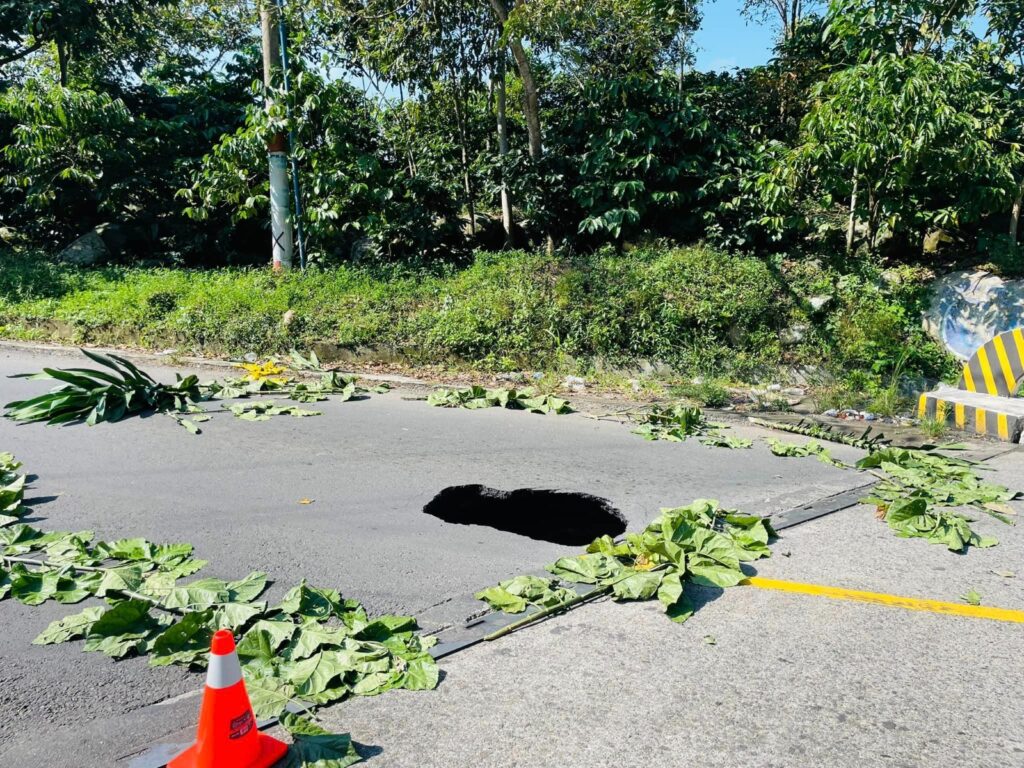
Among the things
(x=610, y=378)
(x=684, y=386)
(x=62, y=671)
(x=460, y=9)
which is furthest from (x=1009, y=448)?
(x=460, y=9)

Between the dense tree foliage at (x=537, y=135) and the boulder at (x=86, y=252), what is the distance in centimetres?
50

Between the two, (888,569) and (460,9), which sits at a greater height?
(460,9)

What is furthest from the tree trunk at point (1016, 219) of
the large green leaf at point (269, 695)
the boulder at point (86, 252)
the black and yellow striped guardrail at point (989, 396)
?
the boulder at point (86, 252)

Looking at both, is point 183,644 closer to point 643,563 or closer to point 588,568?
point 588,568

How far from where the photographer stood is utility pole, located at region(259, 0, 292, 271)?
13766mm

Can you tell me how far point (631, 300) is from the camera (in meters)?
10.6

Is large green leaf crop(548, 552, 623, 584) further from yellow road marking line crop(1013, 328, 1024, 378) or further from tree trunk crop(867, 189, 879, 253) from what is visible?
tree trunk crop(867, 189, 879, 253)

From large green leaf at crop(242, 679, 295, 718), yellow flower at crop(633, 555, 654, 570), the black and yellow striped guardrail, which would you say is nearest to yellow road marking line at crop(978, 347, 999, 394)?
the black and yellow striped guardrail

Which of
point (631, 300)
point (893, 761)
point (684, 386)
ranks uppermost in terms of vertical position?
point (631, 300)

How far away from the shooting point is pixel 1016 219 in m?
11.2

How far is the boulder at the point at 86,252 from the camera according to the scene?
658 inches

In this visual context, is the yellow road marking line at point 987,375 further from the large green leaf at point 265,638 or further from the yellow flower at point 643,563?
the large green leaf at point 265,638

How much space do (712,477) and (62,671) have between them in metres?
4.30

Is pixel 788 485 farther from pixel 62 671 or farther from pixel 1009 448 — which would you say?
pixel 62 671
